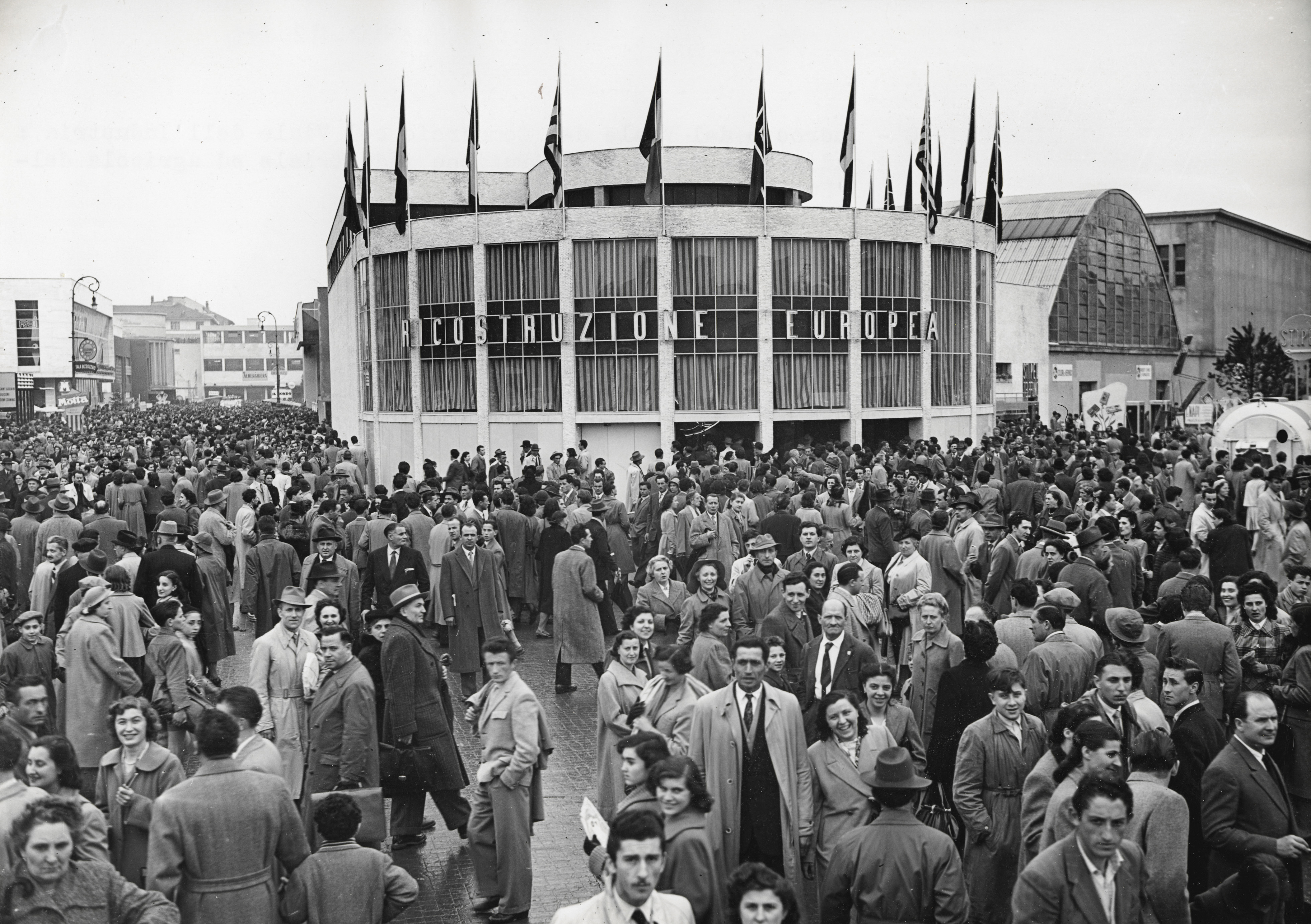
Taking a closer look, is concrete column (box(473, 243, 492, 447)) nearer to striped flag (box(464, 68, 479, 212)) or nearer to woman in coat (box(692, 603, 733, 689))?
striped flag (box(464, 68, 479, 212))

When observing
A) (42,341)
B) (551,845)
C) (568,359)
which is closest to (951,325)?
(568,359)

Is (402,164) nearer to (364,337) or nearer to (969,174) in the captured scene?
(364,337)

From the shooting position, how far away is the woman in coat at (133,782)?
6.03 m

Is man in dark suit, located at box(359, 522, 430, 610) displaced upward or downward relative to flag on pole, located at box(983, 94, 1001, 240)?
downward

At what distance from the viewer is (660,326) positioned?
3134 cm

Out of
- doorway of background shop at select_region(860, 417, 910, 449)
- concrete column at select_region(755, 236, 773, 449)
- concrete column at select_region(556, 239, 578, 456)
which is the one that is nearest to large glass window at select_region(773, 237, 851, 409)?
concrete column at select_region(755, 236, 773, 449)

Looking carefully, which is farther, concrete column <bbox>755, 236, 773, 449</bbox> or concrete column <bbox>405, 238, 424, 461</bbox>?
concrete column <bbox>405, 238, 424, 461</bbox>

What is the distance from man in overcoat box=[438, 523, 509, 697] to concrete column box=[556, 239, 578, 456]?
19.1 m

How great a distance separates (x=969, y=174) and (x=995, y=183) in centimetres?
191

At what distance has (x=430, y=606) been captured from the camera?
1305cm

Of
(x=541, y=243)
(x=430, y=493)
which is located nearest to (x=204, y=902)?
(x=430, y=493)

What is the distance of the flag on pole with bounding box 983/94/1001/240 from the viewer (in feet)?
Result: 117

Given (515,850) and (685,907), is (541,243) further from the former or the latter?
(685,907)

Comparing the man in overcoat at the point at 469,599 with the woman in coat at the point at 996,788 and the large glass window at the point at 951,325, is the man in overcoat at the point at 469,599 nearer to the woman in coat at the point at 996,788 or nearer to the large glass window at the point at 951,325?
the woman in coat at the point at 996,788
